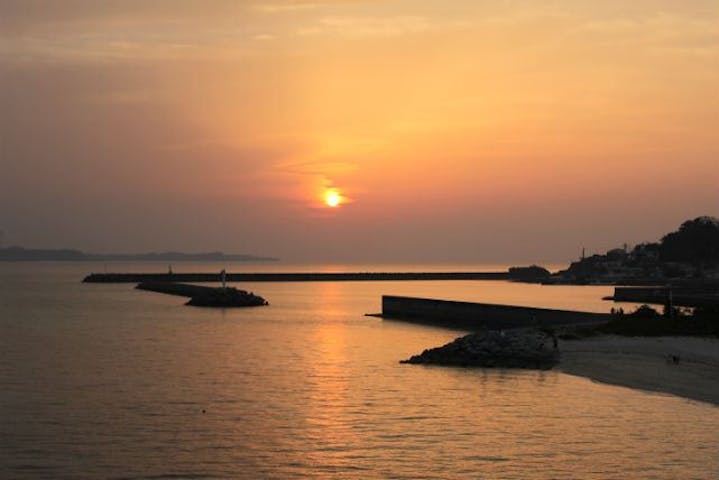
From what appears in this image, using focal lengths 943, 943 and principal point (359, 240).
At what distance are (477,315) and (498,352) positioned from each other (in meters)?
30.0

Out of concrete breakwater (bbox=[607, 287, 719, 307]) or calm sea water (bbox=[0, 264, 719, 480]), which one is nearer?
calm sea water (bbox=[0, 264, 719, 480])

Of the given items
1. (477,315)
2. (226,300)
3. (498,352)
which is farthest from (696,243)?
(498,352)

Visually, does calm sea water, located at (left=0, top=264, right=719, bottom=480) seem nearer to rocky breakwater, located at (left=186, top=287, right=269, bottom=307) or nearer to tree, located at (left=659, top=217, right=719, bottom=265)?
rocky breakwater, located at (left=186, top=287, right=269, bottom=307)

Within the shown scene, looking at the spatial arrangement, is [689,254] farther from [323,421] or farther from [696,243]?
[323,421]

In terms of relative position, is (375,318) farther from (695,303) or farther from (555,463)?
(555,463)

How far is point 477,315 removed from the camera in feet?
228

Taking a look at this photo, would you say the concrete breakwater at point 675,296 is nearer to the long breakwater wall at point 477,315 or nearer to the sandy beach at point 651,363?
the long breakwater wall at point 477,315

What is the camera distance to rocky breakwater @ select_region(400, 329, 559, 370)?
128 feet

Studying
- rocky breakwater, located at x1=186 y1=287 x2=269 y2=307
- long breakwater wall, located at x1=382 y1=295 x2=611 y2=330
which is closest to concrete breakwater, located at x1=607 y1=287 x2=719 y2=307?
long breakwater wall, located at x1=382 y1=295 x2=611 y2=330

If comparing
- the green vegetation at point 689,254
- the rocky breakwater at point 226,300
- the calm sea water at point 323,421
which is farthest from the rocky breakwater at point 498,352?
the green vegetation at point 689,254

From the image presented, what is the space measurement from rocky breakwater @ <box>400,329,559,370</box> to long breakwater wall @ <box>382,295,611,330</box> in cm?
1091

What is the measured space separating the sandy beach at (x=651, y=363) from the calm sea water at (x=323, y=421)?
128 cm

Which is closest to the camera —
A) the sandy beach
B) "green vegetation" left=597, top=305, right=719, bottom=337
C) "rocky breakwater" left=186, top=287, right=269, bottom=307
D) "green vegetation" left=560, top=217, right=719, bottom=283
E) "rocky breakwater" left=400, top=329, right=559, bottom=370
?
the sandy beach

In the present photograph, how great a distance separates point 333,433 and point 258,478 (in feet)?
16.9
